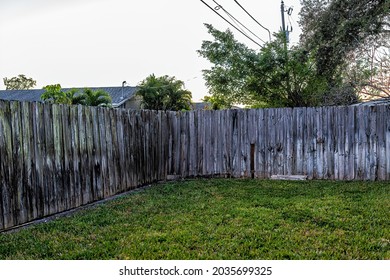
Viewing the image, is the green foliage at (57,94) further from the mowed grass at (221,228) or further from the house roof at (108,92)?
the mowed grass at (221,228)

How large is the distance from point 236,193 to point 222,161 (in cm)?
187

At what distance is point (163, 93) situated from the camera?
924 inches

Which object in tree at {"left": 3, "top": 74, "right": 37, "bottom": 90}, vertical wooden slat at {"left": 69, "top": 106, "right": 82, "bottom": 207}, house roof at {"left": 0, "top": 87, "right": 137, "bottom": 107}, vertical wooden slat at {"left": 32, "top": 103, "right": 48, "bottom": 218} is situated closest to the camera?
vertical wooden slat at {"left": 32, "top": 103, "right": 48, "bottom": 218}

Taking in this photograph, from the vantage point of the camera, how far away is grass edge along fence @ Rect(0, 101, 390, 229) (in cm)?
426

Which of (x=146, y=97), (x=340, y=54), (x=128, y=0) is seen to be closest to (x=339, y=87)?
(x=340, y=54)

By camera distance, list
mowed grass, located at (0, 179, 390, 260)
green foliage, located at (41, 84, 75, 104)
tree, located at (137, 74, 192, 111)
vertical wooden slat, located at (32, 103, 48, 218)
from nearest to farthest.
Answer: mowed grass, located at (0, 179, 390, 260)
vertical wooden slat, located at (32, 103, 48, 218)
green foliage, located at (41, 84, 75, 104)
tree, located at (137, 74, 192, 111)

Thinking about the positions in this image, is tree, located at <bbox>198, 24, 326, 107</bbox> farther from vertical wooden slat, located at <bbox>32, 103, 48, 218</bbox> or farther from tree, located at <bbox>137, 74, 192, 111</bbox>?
tree, located at <bbox>137, 74, 192, 111</bbox>

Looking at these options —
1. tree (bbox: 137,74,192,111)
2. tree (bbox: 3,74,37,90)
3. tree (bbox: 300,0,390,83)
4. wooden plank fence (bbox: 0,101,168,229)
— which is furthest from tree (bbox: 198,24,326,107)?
tree (bbox: 3,74,37,90)

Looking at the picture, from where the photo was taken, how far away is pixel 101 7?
7129mm

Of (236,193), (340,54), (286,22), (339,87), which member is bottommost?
(236,193)

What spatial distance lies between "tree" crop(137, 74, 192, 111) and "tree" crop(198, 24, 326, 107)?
33.6 ft

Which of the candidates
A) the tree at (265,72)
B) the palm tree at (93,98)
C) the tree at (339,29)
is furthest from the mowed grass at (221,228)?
the palm tree at (93,98)

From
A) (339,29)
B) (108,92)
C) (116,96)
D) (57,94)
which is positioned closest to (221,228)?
(339,29)

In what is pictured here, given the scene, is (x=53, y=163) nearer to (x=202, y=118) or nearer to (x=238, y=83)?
(x=202, y=118)
